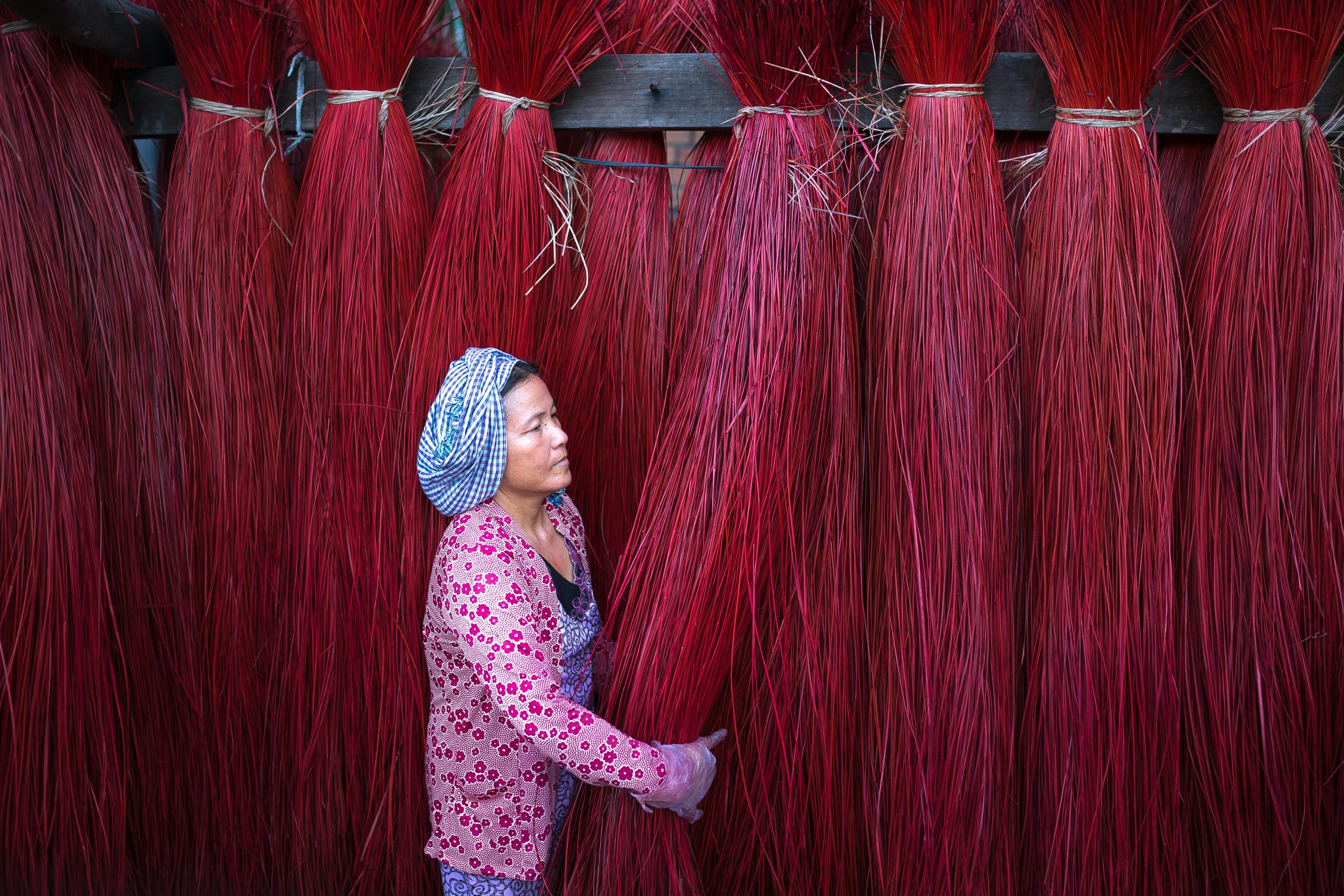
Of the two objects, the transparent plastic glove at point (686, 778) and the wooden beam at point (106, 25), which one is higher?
the wooden beam at point (106, 25)

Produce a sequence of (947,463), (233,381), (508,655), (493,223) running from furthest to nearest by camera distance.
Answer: (233,381) < (493,223) < (947,463) < (508,655)

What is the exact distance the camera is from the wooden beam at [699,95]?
133 centimetres

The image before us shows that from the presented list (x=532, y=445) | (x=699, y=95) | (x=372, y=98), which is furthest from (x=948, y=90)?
(x=372, y=98)

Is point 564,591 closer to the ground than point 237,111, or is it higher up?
closer to the ground

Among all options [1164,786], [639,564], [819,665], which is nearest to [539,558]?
[639,564]

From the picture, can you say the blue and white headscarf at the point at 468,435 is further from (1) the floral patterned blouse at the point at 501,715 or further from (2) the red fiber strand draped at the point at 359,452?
(2) the red fiber strand draped at the point at 359,452

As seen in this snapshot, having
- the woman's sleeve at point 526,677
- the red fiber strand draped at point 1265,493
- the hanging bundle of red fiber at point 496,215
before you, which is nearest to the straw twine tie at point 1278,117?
the red fiber strand draped at point 1265,493

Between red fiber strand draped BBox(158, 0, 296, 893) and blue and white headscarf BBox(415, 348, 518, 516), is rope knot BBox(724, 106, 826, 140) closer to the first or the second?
blue and white headscarf BBox(415, 348, 518, 516)

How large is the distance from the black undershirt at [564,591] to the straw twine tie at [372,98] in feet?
2.25

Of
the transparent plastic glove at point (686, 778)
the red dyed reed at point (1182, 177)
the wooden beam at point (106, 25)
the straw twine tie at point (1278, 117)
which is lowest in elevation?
the transparent plastic glove at point (686, 778)

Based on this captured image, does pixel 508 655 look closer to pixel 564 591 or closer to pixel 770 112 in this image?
pixel 564 591

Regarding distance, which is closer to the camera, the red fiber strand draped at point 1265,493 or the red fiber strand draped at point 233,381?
the red fiber strand draped at point 1265,493

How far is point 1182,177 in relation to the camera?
141 cm

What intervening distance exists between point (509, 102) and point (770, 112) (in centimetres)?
37
